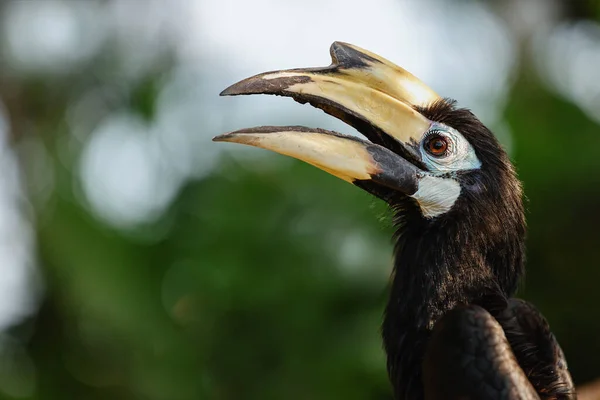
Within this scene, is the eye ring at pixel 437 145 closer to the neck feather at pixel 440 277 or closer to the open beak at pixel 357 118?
the open beak at pixel 357 118

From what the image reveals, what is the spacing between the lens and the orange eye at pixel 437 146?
2898mm

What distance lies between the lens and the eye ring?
2898 mm

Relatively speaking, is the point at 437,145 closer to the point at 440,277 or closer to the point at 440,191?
the point at 440,191

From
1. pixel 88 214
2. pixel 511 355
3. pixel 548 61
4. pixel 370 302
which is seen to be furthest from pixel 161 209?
pixel 511 355

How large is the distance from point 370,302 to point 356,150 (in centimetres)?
519

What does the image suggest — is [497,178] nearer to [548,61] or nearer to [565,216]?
[565,216]

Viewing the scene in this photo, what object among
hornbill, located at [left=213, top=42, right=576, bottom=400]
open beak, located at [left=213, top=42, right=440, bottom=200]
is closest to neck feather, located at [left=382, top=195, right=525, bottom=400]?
hornbill, located at [left=213, top=42, right=576, bottom=400]

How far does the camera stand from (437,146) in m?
2.91

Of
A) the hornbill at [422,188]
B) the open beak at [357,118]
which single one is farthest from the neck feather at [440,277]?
the open beak at [357,118]

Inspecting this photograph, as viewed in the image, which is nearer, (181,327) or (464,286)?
(464,286)

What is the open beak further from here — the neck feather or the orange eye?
the neck feather

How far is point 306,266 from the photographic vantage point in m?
8.19

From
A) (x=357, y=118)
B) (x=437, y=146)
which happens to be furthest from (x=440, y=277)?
(x=357, y=118)

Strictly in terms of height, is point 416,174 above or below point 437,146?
below
